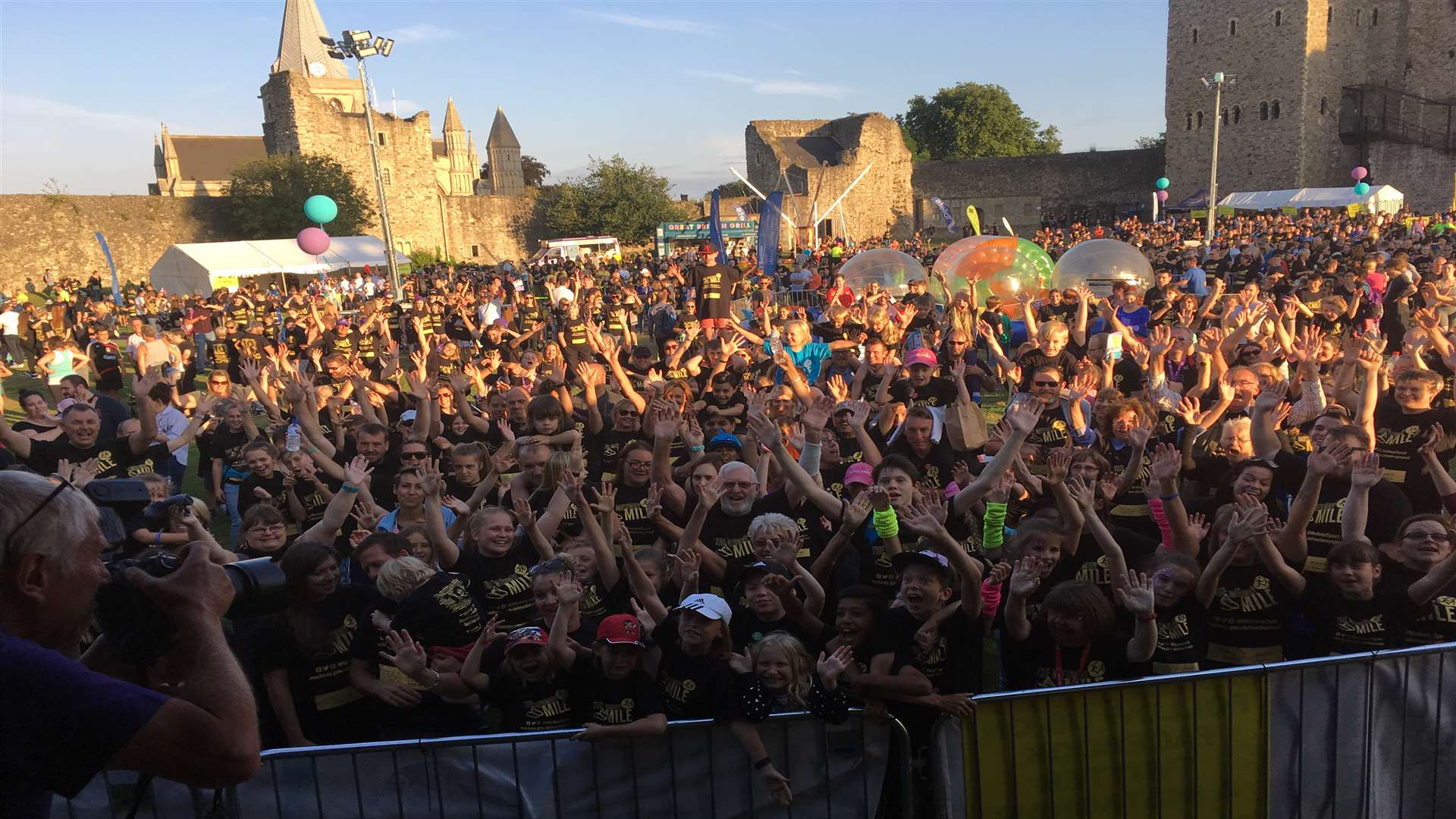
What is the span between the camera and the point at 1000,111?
70188mm

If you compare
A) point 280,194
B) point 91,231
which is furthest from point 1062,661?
point 91,231

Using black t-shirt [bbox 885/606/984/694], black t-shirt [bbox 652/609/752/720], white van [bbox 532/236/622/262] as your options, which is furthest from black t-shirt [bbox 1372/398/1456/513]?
white van [bbox 532/236/622/262]

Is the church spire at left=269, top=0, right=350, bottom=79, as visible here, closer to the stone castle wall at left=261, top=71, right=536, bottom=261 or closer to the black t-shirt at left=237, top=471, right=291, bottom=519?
the stone castle wall at left=261, top=71, right=536, bottom=261

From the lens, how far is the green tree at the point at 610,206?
4791 centimetres

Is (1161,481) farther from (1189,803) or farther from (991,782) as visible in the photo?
(991,782)

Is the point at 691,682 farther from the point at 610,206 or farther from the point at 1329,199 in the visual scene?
the point at 610,206

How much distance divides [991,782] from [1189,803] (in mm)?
688

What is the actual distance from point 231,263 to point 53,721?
3088 centimetres

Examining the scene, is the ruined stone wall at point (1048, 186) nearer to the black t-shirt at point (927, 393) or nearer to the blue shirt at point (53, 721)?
the black t-shirt at point (927, 393)

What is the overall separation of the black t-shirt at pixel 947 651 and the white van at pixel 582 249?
32.8 metres

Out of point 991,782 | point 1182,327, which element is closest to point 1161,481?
point 991,782

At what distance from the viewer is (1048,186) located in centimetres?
5091

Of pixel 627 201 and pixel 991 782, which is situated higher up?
pixel 627 201

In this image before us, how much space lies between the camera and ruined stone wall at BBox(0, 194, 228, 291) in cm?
3594
